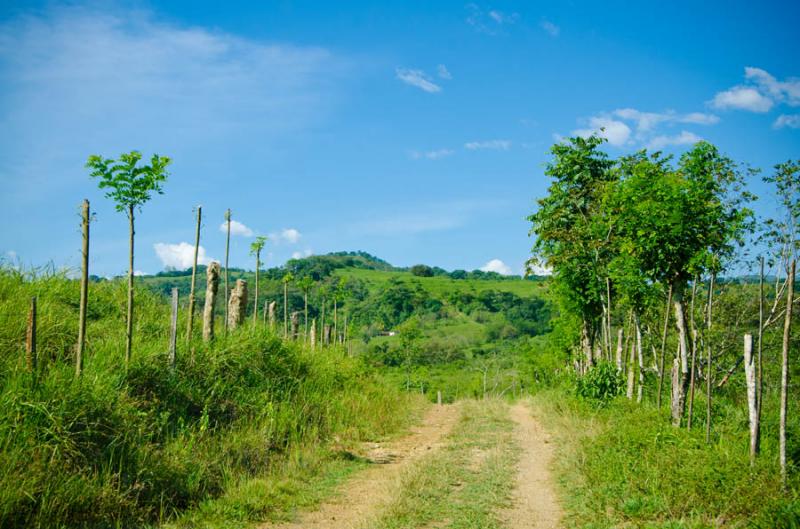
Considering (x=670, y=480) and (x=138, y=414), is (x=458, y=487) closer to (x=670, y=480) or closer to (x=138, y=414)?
(x=670, y=480)

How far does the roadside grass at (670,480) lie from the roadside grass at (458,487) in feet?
3.01

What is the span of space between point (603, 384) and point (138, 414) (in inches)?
436

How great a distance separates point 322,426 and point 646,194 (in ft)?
24.4

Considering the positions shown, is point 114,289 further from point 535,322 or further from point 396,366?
point 535,322

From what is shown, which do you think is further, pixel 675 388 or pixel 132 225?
pixel 675 388

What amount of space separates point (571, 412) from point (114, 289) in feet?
36.5

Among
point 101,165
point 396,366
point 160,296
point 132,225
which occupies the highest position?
point 101,165

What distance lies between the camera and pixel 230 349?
1055cm

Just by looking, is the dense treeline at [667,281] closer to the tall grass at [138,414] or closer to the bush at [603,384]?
the bush at [603,384]

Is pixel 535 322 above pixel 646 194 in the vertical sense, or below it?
below

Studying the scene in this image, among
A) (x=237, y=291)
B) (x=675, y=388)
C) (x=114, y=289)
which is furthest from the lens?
(x=237, y=291)

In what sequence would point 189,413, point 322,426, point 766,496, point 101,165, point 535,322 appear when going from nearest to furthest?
point 766,496, point 101,165, point 189,413, point 322,426, point 535,322

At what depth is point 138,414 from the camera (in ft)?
23.4

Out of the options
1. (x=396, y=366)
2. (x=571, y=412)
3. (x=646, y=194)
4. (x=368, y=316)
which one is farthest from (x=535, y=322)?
(x=646, y=194)
